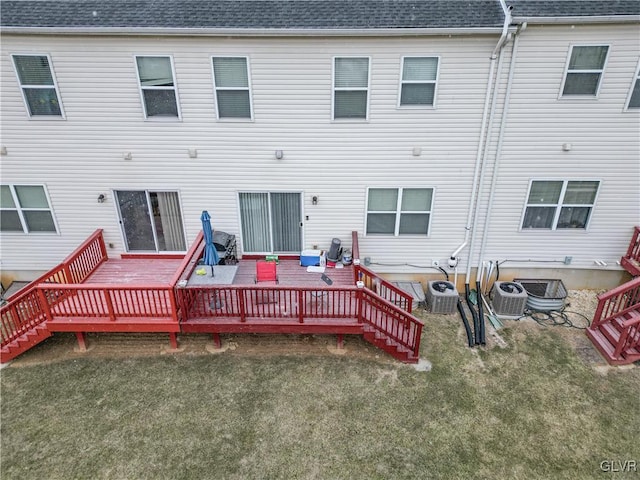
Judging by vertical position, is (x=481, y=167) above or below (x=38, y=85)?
below

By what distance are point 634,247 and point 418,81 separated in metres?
6.66

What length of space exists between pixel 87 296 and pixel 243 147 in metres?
4.61

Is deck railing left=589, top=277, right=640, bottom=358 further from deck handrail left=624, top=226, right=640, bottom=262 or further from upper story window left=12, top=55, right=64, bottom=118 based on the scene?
upper story window left=12, top=55, right=64, bottom=118

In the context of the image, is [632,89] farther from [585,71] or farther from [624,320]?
[624,320]

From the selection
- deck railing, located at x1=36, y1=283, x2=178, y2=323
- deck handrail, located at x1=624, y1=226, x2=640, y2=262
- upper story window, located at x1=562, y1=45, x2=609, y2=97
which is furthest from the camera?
deck handrail, located at x1=624, y1=226, x2=640, y2=262

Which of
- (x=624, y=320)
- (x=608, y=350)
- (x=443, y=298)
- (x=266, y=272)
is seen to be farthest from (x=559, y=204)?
(x=266, y=272)

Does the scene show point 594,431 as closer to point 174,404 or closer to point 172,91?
point 174,404

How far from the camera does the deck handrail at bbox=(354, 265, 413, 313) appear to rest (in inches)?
341

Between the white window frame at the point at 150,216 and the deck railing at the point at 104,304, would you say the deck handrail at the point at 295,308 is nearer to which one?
the deck railing at the point at 104,304

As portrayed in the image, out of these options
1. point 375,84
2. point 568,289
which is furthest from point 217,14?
point 568,289

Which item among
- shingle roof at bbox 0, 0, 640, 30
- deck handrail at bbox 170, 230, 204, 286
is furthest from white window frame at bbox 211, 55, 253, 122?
deck handrail at bbox 170, 230, 204, 286

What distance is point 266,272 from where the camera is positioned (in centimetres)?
900

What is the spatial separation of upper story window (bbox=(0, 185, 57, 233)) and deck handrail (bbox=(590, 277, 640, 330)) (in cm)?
1267

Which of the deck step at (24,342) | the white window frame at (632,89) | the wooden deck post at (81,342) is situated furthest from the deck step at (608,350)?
the deck step at (24,342)
